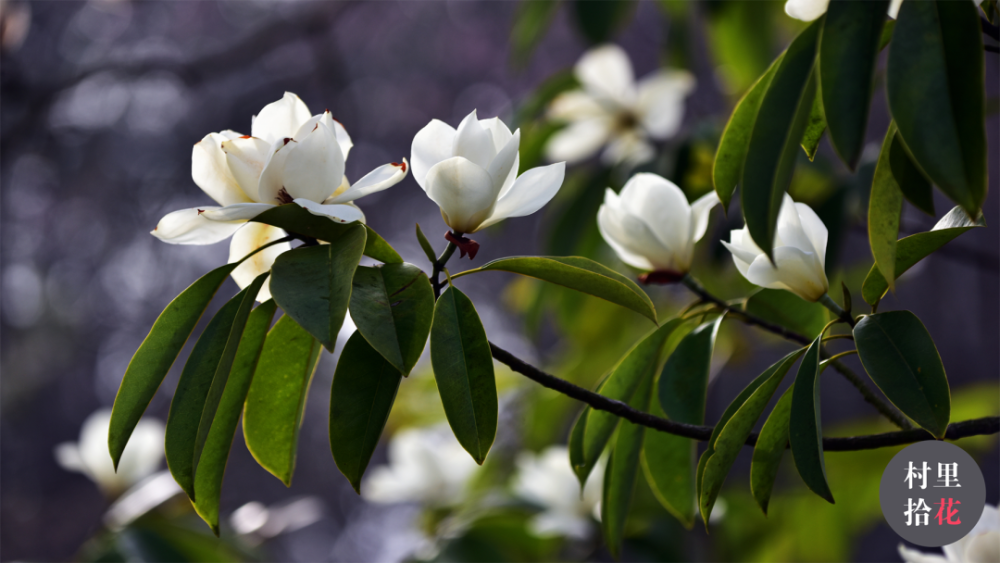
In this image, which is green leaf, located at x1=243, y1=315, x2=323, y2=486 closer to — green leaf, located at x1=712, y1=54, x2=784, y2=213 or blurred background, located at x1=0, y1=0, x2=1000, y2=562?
green leaf, located at x1=712, y1=54, x2=784, y2=213

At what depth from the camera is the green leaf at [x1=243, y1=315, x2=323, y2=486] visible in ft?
1.69

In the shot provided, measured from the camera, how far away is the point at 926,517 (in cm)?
54

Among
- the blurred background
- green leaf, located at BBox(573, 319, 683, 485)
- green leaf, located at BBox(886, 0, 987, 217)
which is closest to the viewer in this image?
green leaf, located at BBox(886, 0, 987, 217)

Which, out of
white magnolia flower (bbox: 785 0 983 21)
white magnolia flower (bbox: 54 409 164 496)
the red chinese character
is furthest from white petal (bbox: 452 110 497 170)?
white magnolia flower (bbox: 54 409 164 496)

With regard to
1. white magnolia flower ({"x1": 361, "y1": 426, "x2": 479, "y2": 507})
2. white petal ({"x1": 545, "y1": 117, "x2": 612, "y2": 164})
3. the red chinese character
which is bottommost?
white magnolia flower ({"x1": 361, "y1": 426, "x2": 479, "y2": 507})

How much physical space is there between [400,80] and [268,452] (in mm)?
4874

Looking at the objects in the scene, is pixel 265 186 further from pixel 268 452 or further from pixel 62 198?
pixel 62 198

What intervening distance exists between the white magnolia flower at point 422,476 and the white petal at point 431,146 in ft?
3.17

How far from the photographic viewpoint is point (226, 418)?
1.63ft

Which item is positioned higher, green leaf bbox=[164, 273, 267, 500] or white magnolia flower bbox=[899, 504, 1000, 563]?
green leaf bbox=[164, 273, 267, 500]

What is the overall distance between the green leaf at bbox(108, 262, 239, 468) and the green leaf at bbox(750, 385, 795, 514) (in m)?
0.37

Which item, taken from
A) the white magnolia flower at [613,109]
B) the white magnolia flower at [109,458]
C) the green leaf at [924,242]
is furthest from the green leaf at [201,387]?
the white magnolia flower at [109,458]

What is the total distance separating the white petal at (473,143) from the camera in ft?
1.66

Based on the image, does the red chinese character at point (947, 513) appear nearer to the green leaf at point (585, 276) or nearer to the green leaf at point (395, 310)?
the green leaf at point (585, 276)
